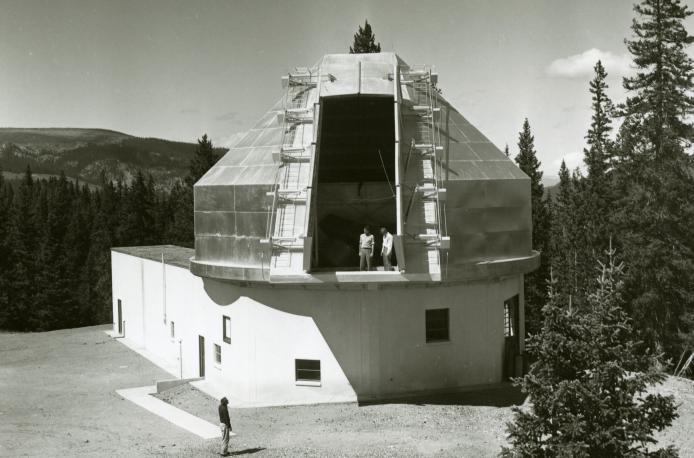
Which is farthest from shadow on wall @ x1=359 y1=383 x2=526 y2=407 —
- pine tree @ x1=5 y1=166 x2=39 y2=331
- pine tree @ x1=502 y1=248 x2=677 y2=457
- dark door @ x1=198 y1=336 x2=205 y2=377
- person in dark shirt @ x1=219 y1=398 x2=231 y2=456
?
pine tree @ x1=5 y1=166 x2=39 y2=331

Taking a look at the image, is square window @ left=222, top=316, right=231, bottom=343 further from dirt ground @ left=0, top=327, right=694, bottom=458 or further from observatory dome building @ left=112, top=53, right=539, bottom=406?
dirt ground @ left=0, top=327, right=694, bottom=458

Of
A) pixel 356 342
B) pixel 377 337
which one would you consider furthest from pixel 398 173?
pixel 356 342

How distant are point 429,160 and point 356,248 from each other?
617 centimetres

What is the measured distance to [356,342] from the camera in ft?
77.1

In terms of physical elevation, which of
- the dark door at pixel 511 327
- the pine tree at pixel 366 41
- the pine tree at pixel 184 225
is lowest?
the dark door at pixel 511 327

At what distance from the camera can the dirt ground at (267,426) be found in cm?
1933

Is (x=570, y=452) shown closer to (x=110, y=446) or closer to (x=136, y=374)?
(x=110, y=446)

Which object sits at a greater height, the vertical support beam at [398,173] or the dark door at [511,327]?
the vertical support beam at [398,173]

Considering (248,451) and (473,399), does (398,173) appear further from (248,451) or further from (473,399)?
(248,451)

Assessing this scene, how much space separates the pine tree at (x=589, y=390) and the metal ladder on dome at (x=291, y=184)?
9738 millimetres

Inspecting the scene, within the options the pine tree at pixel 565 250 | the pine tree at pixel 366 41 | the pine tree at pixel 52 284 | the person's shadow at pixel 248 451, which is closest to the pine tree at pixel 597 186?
the pine tree at pixel 565 250

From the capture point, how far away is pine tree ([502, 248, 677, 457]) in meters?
13.0

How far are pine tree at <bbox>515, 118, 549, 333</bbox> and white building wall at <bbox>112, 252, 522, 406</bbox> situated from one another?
1973cm

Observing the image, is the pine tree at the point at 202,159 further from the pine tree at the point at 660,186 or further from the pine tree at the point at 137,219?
the pine tree at the point at 660,186
